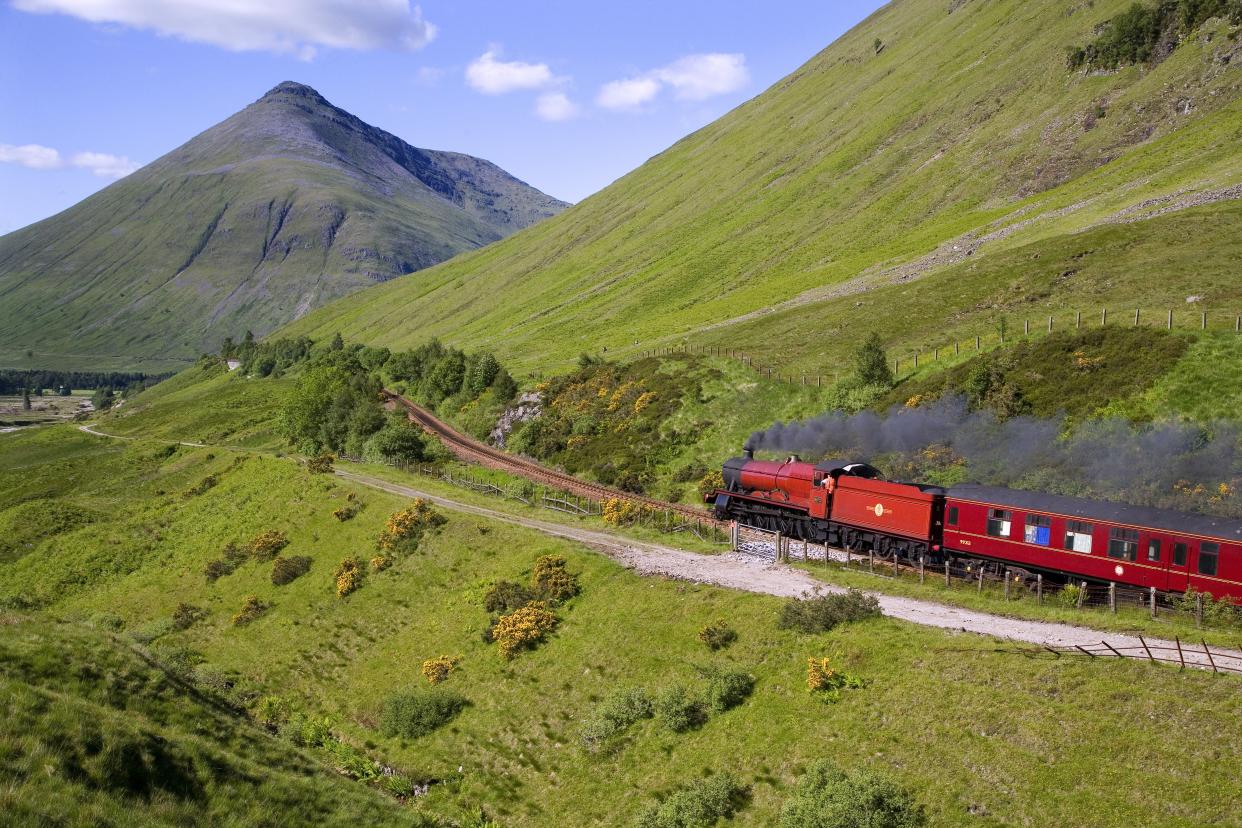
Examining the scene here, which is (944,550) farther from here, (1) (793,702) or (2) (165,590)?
(2) (165,590)

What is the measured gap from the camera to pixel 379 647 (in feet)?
117

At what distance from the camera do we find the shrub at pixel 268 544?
48406 mm

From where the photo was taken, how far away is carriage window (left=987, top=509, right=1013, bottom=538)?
104 ft

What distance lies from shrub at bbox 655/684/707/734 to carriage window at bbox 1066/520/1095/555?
16437 mm

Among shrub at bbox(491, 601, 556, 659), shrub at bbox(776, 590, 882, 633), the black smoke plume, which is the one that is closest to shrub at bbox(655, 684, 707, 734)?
shrub at bbox(776, 590, 882, 633)

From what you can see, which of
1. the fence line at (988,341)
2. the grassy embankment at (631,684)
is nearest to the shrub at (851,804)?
the grassy embankment at (631,684)

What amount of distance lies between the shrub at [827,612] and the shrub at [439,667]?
14.0 metres

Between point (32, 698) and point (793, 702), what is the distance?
19233mm

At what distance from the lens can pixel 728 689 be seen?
23.8 metres

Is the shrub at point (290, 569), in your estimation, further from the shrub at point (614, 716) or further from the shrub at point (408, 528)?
the shrub at point (614, 716)

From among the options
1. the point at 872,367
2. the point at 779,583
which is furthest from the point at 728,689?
the point at 872,367

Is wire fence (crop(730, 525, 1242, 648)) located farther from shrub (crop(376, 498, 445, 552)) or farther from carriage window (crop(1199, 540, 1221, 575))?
shrub (crop(376, 498, 445, 552))

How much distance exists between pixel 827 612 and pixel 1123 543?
11834 mm

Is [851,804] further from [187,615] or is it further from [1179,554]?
[187,615]
